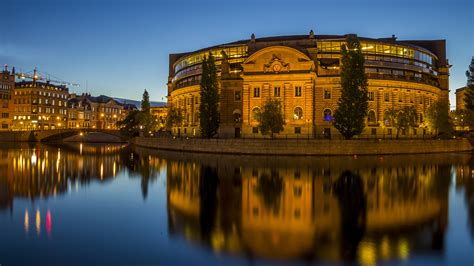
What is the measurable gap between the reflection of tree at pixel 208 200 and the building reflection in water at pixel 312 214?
43mm

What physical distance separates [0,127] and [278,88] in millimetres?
111261

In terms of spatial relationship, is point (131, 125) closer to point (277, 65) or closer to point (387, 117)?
point (277, 65)

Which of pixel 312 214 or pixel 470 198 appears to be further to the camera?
pixel 470 198

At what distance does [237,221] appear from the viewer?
17344 mm

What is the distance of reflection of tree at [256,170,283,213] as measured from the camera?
21.7 metres

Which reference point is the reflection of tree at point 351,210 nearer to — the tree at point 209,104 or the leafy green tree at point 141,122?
the tree at point 209,104

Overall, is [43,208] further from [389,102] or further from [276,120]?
[389,102]

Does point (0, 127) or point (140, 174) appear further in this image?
point (0, 127)

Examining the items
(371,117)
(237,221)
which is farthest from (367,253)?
(371,117)

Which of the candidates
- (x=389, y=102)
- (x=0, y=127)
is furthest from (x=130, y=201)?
(x=0, y=127)

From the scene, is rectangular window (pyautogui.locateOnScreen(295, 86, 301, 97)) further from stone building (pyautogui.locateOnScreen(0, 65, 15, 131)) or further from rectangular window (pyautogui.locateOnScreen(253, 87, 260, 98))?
stone building (pyautogui.locateOnScreen(0, 65, 15, 131))

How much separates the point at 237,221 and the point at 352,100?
1896 inches

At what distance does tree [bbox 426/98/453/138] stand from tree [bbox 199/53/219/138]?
141 feet

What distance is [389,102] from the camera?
80.9 meters
